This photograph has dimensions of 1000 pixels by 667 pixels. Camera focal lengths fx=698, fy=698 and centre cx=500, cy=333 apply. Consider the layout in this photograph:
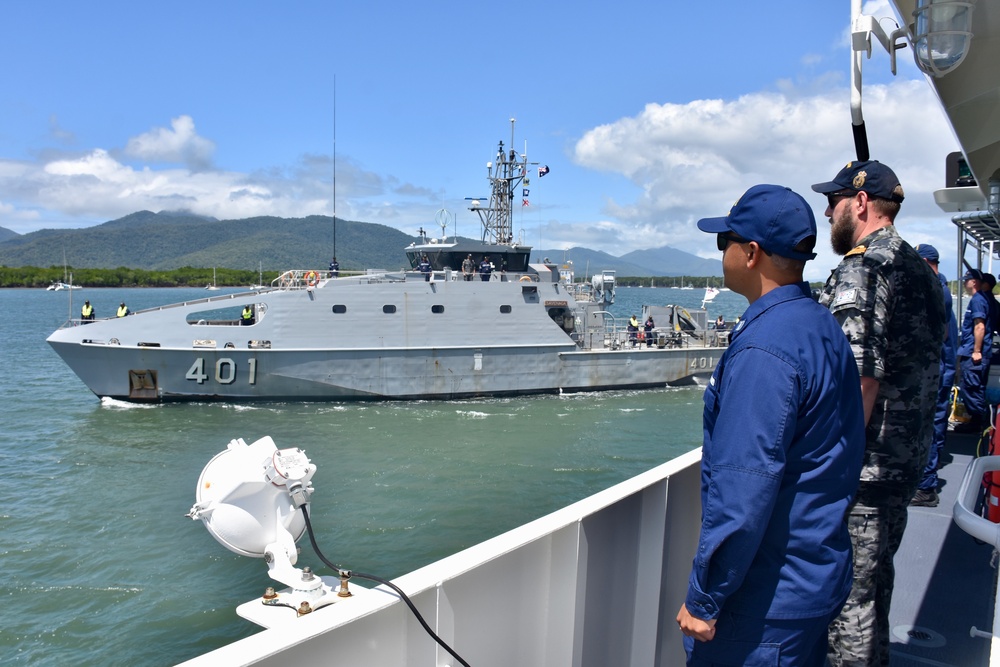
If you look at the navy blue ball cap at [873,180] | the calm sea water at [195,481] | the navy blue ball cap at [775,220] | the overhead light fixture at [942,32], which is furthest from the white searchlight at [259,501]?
the calm sea water at [195,481]

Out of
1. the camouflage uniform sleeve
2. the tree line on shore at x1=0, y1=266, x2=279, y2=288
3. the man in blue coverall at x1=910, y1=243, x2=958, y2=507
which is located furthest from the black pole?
the tree line on shore at x1=0, y1=266, x2=279, y2=288

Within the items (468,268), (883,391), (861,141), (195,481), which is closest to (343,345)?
(468,268)

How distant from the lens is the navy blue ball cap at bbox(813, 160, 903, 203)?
236 centimetres

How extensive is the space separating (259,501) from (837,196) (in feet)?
7.83

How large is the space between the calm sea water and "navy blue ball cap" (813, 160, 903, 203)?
6.35 m

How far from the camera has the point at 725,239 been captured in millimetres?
1789

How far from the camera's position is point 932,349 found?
2299 mm

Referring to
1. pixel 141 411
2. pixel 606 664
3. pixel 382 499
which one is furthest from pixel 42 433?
pixel 606 664

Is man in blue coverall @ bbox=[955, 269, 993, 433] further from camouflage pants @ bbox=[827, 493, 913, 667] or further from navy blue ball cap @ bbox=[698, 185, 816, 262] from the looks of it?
navy blue ball cap @ bbox=[698, 185, 816, 262]

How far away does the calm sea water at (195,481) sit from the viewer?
6.79 m

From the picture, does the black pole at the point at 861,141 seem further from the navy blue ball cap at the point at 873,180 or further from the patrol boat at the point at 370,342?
the patrol boat at the point at 370,342

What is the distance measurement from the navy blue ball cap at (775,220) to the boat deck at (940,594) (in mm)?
2061

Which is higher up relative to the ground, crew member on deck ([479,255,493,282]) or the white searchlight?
crew member on deck ([479,255,493,282])

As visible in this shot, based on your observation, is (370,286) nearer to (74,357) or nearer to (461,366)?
(461,366)
